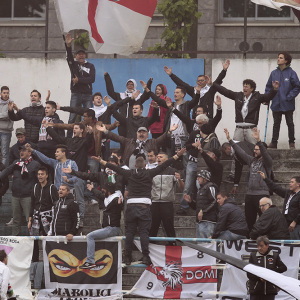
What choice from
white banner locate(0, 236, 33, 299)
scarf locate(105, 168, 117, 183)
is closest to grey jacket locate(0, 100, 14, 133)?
scarf locate(105, 168, 117, 183)

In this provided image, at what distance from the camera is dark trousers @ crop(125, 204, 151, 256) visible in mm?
16078

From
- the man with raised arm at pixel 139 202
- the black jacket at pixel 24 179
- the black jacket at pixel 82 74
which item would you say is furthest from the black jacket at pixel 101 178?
the black jacket at pixel 82 74

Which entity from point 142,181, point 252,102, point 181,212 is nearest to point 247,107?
point 252,102

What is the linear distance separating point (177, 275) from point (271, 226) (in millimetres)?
1879

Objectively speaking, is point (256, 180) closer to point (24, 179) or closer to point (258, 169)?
point (258, 169)

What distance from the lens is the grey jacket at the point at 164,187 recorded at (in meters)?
16.9

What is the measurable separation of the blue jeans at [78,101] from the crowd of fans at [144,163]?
0.07ft

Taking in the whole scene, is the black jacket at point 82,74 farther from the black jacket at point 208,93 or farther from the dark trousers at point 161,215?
the dark trousers at point 161,215

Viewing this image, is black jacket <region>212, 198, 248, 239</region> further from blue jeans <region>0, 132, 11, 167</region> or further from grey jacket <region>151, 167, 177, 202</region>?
blue jeans <region>0, 132, 11, 167</region>

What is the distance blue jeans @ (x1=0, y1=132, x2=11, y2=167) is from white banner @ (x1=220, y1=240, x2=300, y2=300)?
5.84m

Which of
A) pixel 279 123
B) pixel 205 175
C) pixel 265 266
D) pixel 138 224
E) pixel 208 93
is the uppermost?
pixel 208 93

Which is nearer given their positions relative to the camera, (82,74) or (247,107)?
(247,107)

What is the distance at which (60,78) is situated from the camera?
72.0 ft

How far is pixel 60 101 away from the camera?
2184 cm
